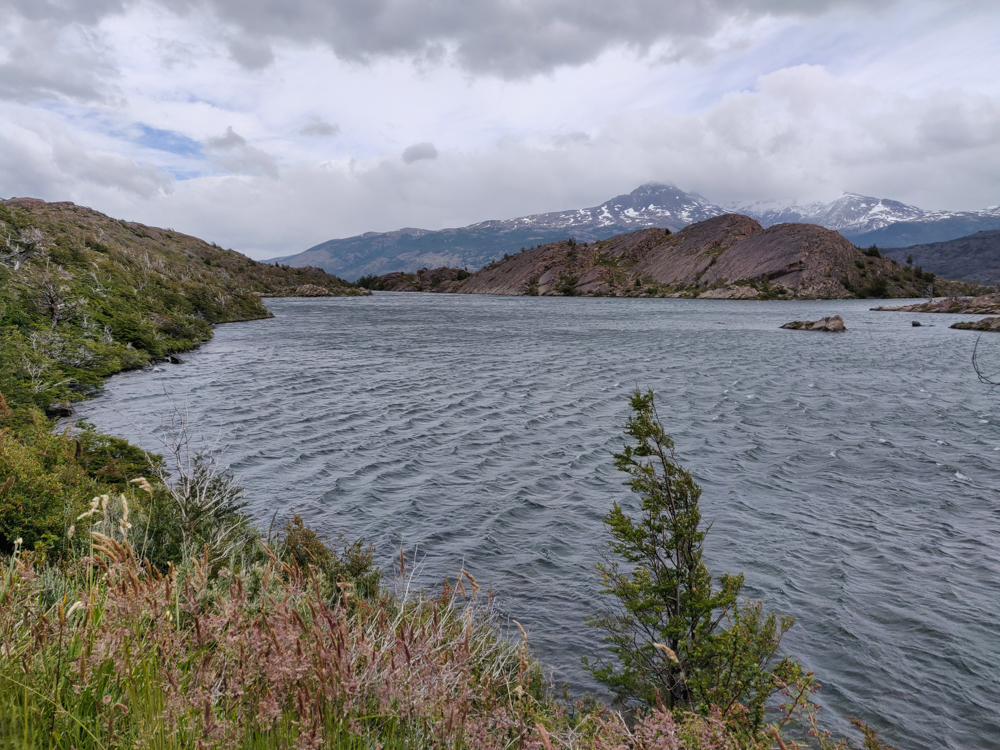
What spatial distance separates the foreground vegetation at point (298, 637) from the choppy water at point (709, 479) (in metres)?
1.26

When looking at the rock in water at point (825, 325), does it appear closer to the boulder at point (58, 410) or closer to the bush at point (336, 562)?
the bush at point (336, 562)

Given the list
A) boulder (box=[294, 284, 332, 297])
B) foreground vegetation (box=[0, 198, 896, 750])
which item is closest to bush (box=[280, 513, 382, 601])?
foreground vegetation (box=[0, 198, 896, 750])

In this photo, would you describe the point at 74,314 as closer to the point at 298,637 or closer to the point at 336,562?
the point at 336,562

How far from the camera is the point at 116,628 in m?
2.84

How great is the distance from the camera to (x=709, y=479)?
15.5 metres

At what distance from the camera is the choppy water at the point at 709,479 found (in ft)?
28.5

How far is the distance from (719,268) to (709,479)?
129 m

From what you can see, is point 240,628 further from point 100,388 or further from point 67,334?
point 67,334

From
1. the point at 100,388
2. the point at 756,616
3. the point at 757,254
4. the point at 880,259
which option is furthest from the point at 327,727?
the point at 880,259

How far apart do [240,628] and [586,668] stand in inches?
233

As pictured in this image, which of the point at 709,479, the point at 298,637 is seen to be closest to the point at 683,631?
the point at 298,637

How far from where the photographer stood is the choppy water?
8680mm

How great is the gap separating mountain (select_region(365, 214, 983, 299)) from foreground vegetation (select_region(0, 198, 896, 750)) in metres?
125

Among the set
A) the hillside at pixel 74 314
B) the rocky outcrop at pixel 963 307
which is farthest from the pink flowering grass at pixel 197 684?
the rocky outcrop at pixel 963 307
